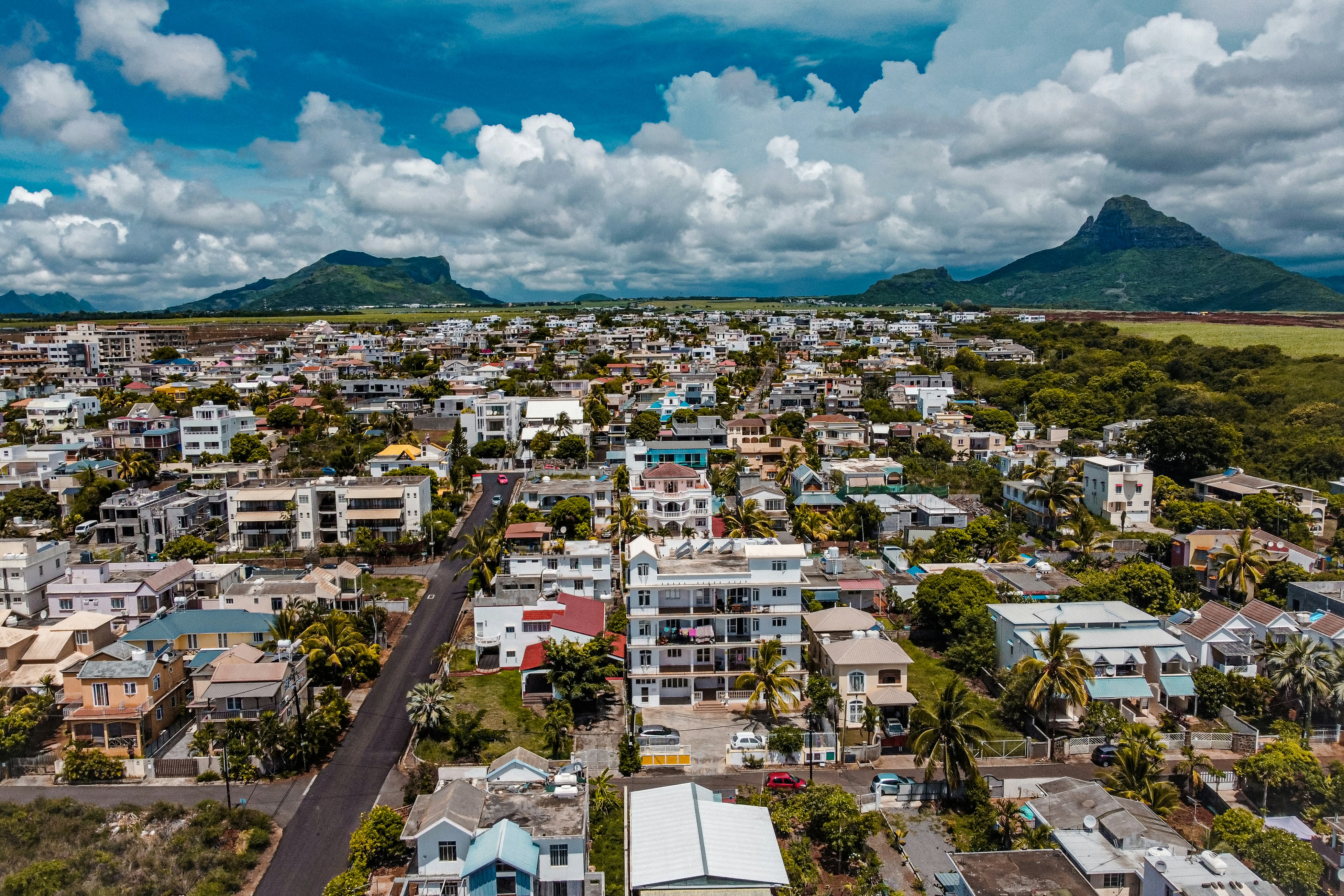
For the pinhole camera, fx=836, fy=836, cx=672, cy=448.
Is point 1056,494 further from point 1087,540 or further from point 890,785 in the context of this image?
point 890,785

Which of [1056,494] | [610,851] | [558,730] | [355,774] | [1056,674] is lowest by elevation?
[355,774]

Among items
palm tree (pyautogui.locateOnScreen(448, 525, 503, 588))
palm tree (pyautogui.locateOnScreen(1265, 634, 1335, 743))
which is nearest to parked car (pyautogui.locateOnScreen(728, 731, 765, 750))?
palm tree (pyautogui.locateOnScreen(448, 525, 503, 588))

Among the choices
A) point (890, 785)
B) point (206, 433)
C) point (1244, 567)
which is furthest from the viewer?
point (206, 433)

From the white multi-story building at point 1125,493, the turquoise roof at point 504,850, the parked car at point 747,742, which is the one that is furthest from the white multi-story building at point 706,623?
the white multi-story building at point 1125,493

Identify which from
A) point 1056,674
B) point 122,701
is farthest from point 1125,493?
point 122,701

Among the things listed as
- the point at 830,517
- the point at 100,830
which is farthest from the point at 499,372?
the point at 100,830

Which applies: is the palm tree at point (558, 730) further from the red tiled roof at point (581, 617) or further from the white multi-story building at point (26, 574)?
the white multi-story building at point (26, 574)

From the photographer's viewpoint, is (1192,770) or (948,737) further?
(1192,770)

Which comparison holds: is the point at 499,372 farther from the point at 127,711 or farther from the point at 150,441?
the point at 127,711
